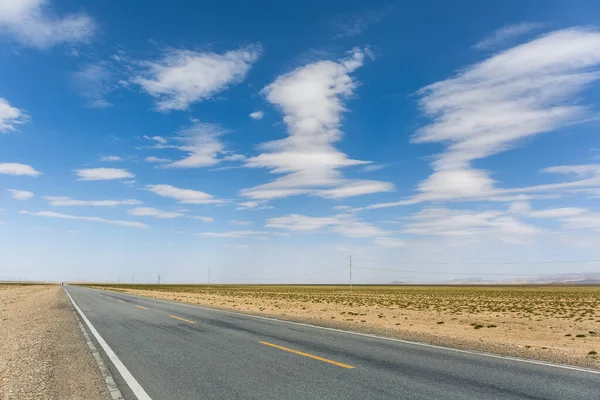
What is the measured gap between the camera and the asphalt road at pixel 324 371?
6.53m

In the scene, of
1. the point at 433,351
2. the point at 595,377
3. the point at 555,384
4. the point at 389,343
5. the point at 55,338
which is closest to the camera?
the point at 555,384

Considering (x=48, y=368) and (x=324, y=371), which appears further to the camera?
(x=48, y=368)

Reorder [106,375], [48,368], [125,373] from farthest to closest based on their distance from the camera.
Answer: [48,368] < [125,373] < [106,375]

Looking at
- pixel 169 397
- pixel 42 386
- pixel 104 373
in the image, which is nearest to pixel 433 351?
pixel 169 397

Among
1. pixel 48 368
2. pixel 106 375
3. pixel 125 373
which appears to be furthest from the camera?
pixel 48 368

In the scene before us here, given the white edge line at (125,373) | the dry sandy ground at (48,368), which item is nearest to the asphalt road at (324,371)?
the white edge line at (125,373)

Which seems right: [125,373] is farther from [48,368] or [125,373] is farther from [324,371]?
[324,371]

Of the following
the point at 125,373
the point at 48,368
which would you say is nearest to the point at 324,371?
the point at 125,373

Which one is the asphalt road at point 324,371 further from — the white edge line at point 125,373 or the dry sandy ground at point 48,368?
the dry sandy ground at point 48,368

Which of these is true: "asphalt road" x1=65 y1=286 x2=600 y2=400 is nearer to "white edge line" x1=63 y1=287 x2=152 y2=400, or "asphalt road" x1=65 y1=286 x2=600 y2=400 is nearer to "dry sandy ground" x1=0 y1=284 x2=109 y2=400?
"white edge line" x1=63 y1=287 x2=152 y2=400

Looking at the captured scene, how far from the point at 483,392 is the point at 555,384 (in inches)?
69.4

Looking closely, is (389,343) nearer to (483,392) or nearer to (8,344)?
(483,392)

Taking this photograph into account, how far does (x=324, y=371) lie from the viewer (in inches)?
312

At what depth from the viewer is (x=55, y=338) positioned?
12.9m
